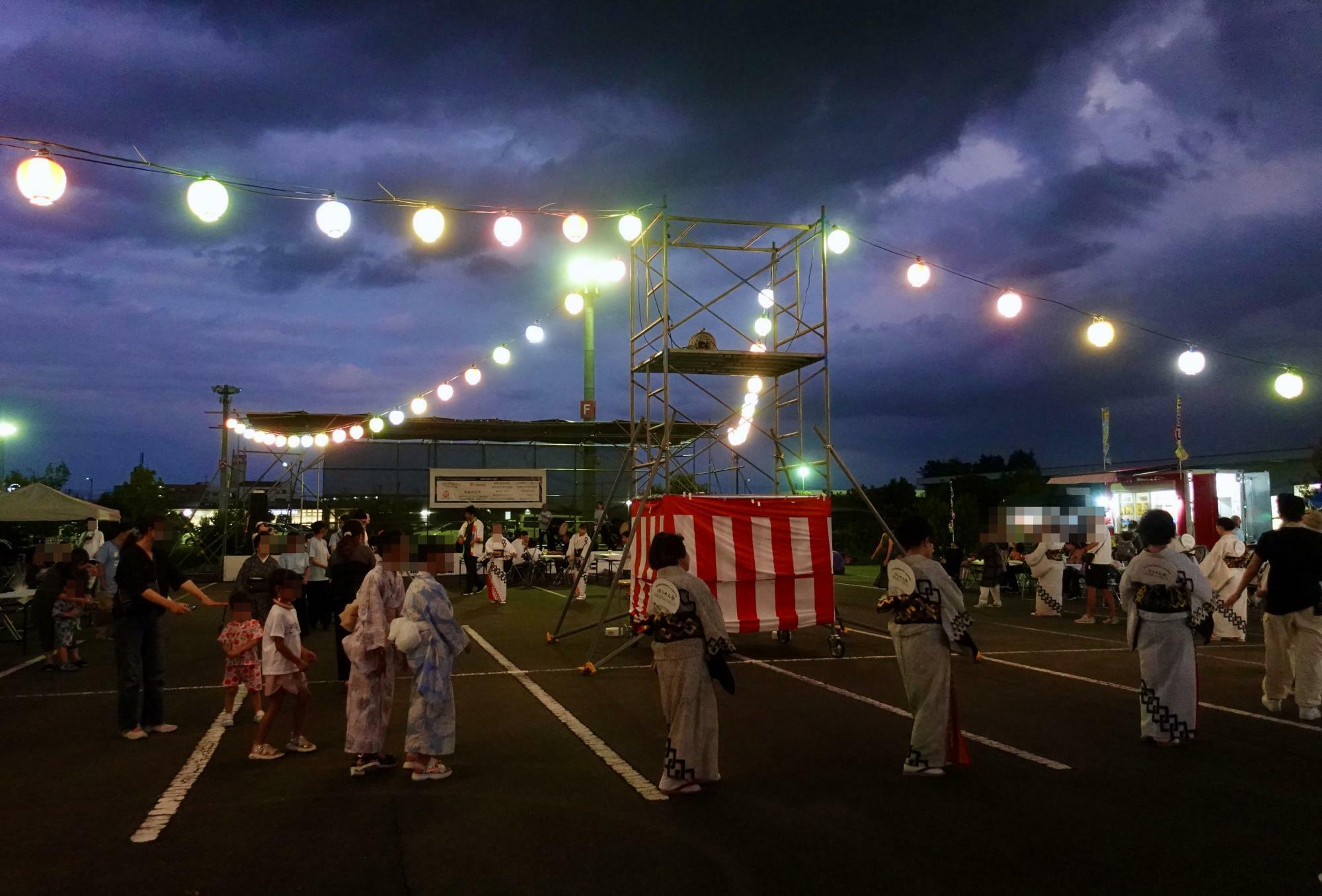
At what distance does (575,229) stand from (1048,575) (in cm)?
1067

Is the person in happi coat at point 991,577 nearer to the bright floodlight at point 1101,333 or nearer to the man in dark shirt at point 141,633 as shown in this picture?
the bright floodlight at point 1101,333

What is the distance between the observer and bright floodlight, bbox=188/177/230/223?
9.08m

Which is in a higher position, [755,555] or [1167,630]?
[755,555]

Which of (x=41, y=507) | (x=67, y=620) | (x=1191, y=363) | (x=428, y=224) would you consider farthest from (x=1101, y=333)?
(x=41, y=507)

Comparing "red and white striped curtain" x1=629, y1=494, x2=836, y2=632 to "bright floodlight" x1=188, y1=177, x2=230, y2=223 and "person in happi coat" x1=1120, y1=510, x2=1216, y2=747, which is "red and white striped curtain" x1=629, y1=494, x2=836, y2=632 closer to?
"person in happi coat" x1=1120, y1=510, x2=1216, y2=747

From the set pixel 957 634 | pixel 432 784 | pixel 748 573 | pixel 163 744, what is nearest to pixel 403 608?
pixel 432 784

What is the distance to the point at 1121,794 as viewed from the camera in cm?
538

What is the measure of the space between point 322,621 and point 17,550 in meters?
13.5

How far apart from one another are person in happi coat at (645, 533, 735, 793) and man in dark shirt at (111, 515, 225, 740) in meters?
3.73

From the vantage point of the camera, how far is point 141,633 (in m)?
6.96

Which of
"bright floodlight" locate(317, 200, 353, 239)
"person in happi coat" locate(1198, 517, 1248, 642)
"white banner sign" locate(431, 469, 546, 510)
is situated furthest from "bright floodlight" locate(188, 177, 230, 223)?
"white banner sign" locate(431, 469, 546, 510)

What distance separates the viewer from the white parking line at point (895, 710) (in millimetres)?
6141

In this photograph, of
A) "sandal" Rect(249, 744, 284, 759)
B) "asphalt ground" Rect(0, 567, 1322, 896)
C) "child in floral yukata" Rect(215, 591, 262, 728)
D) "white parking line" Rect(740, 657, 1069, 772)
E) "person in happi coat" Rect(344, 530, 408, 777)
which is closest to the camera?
"asphalt ground" Rect(0, 567, 1322, 896)

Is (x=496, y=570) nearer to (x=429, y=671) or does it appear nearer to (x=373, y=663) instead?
(x=373, y=663)
